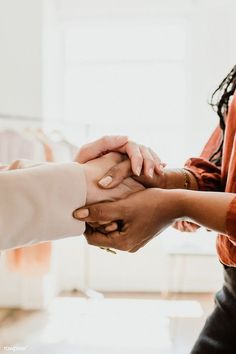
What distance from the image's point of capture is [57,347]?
6.64 feet

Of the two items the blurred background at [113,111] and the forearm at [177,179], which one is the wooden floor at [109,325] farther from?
the forearm at [177,179]

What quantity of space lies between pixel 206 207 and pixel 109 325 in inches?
71.1

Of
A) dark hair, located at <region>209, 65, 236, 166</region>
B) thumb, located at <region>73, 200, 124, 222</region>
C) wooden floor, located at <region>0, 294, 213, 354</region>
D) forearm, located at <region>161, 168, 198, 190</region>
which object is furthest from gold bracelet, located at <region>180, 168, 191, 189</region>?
wooden floor, located at <region>0, 294, 213, 354</region>

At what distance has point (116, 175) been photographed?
0.81 metres

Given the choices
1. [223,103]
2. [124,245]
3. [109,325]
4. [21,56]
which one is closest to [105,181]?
[124,245]

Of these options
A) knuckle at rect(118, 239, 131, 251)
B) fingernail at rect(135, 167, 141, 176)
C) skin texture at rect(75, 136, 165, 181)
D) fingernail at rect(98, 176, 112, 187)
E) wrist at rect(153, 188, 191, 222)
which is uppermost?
skin texture at rect(75, 136, 165, 181)

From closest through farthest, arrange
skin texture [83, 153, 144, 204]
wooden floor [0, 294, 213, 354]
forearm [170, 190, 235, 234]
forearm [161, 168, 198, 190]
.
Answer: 1. forearm [170, 190, 235, 234]
2. skin texture [83, 153, 144, 204]
3. forearm [161, 168, 198, 190]
4. wooden floor [0, 294, 213, 354]

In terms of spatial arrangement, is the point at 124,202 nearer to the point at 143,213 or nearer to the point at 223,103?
the point at 143,213

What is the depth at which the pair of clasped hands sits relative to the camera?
749mm

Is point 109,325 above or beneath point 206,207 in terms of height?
beneath

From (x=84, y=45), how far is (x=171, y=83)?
70cm

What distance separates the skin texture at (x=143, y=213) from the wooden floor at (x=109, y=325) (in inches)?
43.1

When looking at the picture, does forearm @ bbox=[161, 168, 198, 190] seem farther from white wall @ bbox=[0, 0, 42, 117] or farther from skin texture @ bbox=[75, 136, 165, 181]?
white wall @ bbox=[0, 0, 42, 117]

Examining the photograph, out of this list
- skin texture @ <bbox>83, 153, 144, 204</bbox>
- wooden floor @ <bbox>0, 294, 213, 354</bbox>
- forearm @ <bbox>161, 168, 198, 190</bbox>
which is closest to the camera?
skin texture @ <bbox>83, 153, 144, 204</bbox>
